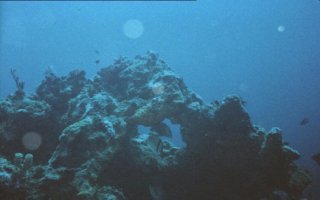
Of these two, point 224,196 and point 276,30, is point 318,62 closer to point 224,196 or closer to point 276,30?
point 276,30

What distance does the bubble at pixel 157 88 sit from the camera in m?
10.4

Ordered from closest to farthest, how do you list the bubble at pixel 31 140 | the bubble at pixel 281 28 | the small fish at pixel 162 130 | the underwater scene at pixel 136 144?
1. the underwater scene at pixel 136 144
2. the bubble at pixel 31 140
3. the small fish at pixel 162 130
4. the bubble at pixel 281 28

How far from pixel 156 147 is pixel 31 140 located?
4428mm

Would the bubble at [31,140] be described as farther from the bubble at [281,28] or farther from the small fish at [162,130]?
the bubble at [281,28]

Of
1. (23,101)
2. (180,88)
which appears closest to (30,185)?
(23,101)

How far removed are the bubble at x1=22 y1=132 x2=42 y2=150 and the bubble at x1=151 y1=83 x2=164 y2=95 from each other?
14.5ft

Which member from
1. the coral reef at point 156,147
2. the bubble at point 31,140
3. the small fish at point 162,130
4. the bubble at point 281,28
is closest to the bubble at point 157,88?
the coral reef at point 156,147

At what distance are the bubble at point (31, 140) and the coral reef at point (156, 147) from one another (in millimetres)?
33

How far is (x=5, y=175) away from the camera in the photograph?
684cm

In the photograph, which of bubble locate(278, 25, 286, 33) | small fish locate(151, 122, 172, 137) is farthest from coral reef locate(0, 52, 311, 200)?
bubble locate(278, 25, 286, 33)

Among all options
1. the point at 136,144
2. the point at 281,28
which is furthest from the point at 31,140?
the point at 281,28

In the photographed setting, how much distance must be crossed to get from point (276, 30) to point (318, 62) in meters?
20.8

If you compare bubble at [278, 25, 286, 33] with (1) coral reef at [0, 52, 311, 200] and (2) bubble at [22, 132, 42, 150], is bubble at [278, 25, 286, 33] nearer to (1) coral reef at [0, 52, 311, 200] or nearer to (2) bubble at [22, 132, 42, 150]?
(1) coral reef at [0, 52, 311, 200]

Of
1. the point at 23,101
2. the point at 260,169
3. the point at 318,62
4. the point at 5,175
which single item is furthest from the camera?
the point at 318,62
